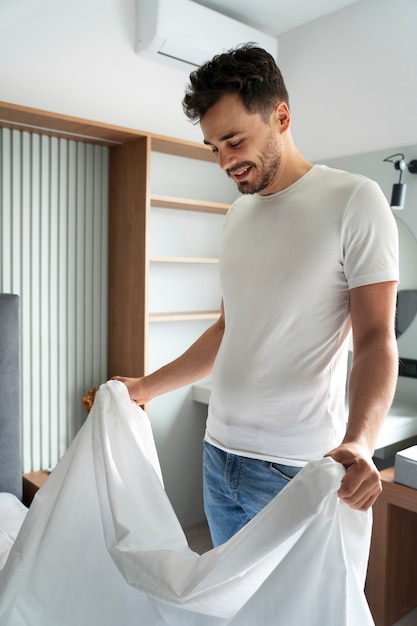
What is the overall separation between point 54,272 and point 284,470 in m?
1.78

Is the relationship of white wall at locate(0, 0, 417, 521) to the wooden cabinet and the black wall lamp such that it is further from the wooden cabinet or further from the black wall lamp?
the wooden cabinet

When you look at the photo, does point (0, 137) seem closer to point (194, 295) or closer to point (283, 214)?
point (194, 295)

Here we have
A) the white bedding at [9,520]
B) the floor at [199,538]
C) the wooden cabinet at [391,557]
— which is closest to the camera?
the white bedding at [9,520]

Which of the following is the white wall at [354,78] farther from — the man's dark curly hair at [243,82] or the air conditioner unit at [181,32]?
the man's dark curly hair at [243,82]

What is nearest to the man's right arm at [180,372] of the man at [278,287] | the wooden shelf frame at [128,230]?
the man at [278,287]

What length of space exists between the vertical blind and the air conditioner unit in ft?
1.79

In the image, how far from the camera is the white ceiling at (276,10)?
3.07m

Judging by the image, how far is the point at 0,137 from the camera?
2.60 m

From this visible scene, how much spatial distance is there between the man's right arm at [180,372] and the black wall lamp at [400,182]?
144 centimetres

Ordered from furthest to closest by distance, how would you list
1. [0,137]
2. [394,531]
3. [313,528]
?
[0,137] → [394,531] → [313,528]

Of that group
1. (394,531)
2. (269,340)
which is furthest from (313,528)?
(394,531)

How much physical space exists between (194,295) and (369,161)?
1143mm

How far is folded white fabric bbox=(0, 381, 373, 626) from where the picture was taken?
0.93m

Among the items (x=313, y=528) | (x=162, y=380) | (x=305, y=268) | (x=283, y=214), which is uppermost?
(x=283, y=214)
